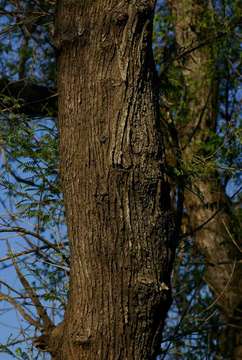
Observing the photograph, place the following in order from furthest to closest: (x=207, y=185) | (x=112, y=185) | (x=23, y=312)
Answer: (x=207, y=185) → (x=23, y=312) → (x=112, y=185)

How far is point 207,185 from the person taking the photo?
22.1 feet

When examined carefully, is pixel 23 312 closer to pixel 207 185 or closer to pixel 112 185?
pixel 112 185

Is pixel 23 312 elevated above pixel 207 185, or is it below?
below

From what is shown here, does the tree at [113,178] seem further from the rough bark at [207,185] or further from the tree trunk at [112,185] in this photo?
the rough bark at [207,185]

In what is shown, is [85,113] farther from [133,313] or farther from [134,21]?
[133,313]

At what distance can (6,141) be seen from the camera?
4473 mm

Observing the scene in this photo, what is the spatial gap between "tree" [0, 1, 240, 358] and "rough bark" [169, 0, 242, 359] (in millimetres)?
3321

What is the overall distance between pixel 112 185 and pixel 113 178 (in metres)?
0.02

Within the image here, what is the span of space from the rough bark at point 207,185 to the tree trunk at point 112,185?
3.33m

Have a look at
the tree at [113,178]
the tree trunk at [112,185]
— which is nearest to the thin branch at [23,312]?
the tree at [113,178]

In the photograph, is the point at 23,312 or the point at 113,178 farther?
the point at 23,312

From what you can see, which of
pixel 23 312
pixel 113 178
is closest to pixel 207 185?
pixel 23 312

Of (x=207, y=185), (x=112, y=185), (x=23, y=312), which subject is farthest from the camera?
(x=207, y=185)

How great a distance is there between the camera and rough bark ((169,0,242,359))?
21.2 feet
